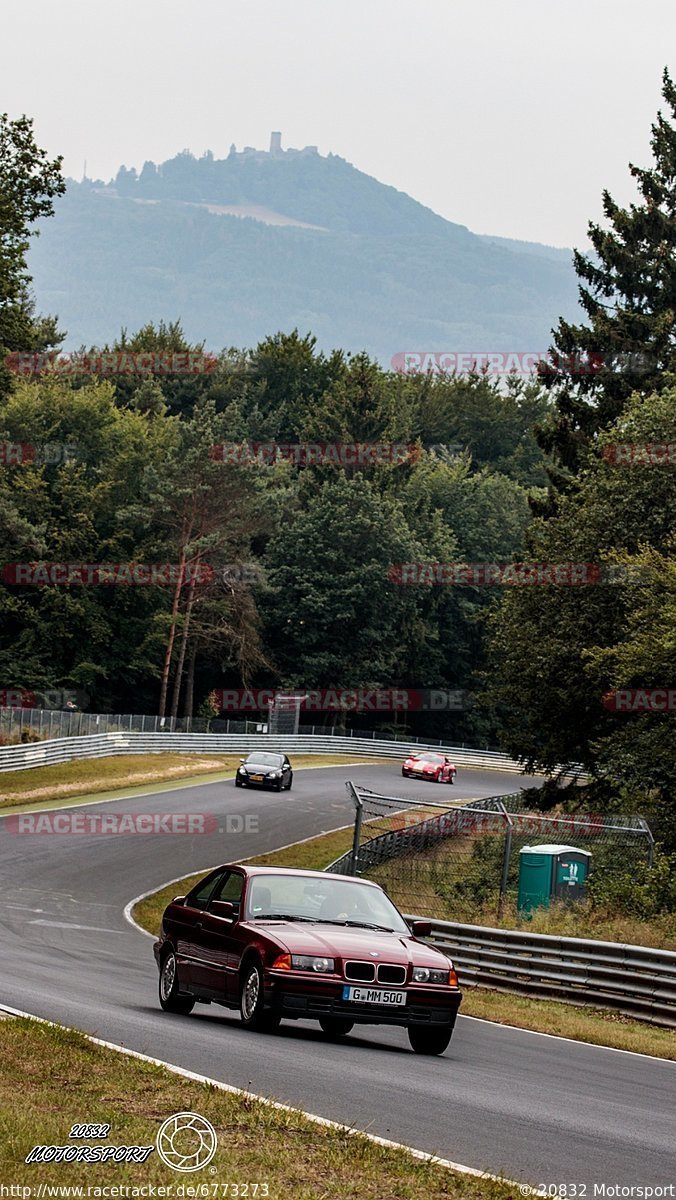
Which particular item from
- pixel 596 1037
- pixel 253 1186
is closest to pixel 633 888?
pixel 596 1037

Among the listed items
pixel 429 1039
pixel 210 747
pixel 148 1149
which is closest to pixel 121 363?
pixel 210 747

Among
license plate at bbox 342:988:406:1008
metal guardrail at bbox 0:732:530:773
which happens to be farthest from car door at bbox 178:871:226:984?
metal guardrail at bbox 0:732:530:773

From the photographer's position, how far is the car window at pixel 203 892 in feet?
45.5

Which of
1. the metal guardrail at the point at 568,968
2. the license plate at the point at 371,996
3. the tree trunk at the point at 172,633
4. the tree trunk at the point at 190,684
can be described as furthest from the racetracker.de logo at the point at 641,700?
the tree trunk at the point at 190,684

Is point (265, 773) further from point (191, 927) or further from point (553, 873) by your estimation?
point (191, 927)

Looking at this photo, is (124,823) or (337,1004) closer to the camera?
(337,1004)

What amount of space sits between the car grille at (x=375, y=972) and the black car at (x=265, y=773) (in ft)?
139

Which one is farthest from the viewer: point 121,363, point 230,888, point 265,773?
point 121,363

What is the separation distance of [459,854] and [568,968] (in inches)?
158

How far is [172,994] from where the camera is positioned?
13758mm

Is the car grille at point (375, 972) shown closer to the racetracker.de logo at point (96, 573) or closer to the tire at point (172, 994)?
the tire at point (172, 994)

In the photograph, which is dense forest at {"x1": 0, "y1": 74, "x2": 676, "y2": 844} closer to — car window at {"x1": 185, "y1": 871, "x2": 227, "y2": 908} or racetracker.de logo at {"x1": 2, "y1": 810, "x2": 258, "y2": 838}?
racetracker.de logo at {"x1": 2, "y1": 810, "x2": 258, "y2": 838}

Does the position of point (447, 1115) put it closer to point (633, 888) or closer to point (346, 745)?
point (633, 888)

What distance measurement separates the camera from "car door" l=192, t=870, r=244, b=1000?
12578 millimetres
